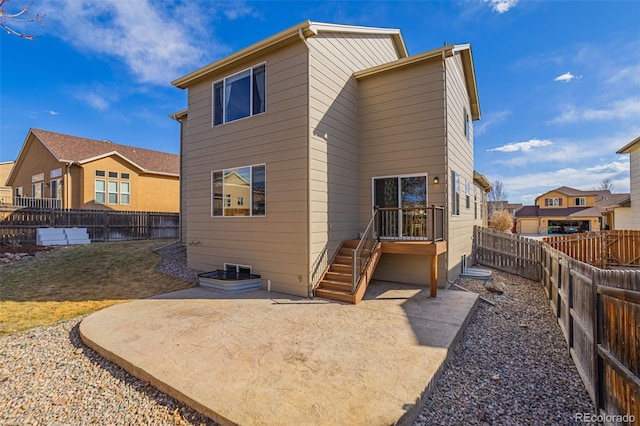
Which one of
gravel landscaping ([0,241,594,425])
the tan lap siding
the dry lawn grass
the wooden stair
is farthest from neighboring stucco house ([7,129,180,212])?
the tan lap siding

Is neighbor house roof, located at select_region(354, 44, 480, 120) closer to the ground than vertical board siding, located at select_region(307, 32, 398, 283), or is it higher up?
higher up

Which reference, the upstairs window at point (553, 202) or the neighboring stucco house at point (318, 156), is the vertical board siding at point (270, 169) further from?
the upstairs window at point (553, 202)

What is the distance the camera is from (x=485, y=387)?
356 cm

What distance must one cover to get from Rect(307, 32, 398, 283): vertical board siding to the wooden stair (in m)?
0.27

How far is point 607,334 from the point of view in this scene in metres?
2.98

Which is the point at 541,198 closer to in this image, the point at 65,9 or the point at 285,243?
the point at 285,243

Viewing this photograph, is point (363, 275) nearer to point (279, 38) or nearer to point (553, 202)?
point (279, 38)

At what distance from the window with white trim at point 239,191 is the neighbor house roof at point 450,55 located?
4.27 meters

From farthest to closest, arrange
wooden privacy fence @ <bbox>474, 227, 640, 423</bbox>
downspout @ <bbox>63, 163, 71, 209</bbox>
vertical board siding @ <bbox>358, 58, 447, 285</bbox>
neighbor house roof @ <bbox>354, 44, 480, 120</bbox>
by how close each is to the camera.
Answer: downspout @ <bbox>63, 163, 71, 209</bbox> → vertical board siding @ <bbox>358, 58, 447, 285</bbox> → neighbor house roof @ <bbox>354, 44, 480, 120</bbox> → wooden privacy fence @ <bbox>474, 227, 640, 423</bbox>

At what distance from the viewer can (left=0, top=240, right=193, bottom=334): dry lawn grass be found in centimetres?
597

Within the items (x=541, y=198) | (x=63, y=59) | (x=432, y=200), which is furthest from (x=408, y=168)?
(x=541, y=198)

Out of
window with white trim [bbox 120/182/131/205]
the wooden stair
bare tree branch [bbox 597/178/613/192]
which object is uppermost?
bare tree branch [bbox 597/178/613/192]

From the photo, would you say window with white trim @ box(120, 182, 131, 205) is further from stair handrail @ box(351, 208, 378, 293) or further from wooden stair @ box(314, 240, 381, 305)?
stair handrail @ box(351, 208, 378, 293)

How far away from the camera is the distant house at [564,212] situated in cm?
3691
